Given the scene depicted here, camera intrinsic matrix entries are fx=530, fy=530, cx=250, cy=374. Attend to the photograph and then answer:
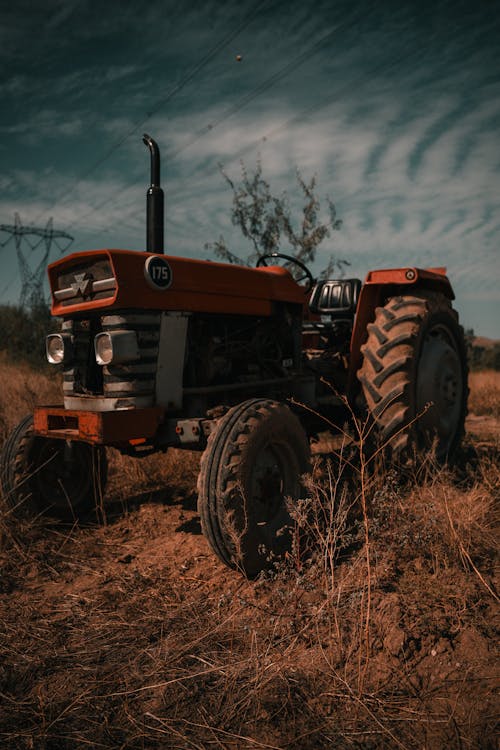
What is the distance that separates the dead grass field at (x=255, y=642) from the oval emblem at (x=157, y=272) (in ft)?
4.58

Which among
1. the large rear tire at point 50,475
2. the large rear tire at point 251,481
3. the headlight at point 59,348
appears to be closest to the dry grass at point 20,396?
the large rear tire at point 50,475

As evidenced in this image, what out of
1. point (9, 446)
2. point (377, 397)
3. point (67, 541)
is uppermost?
point (377, 397)

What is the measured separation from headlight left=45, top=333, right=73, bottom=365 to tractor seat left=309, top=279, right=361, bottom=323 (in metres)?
2.66

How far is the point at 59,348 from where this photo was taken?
3250mm

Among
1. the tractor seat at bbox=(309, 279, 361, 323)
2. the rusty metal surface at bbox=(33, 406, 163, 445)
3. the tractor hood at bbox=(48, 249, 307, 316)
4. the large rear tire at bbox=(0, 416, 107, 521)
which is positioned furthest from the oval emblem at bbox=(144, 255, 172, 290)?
the tractor seat at bbox=(309, 279, 361, 323)

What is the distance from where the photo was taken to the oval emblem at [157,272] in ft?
9.48

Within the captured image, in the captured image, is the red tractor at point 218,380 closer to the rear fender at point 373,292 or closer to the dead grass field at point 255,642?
the rear fender at point 373,292

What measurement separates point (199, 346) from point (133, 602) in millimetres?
1539

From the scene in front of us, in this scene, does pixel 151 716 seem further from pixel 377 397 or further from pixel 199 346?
pixel 377 397

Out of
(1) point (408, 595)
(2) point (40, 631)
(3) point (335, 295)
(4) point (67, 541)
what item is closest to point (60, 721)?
(2) point (40, 631)

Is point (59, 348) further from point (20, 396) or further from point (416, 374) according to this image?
point (20, 396)

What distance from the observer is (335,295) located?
5.10m

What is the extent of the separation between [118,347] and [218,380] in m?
0.88

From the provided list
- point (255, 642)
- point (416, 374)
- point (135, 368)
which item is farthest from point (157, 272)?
point (416, 374)
